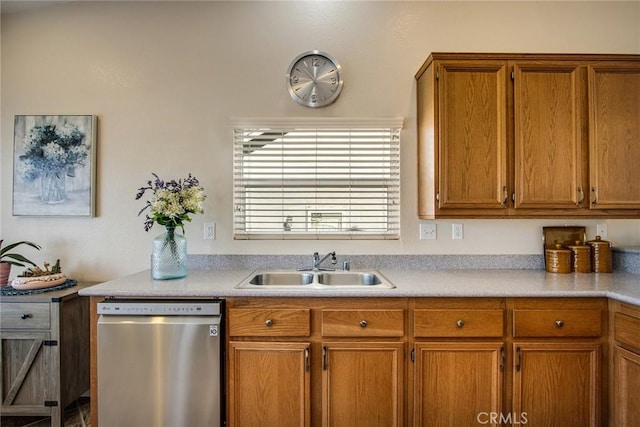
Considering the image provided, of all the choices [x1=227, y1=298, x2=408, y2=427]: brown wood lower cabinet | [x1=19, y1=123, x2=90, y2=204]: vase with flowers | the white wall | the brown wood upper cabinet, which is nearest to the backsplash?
the white wall

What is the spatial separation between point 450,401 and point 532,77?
6.25ft

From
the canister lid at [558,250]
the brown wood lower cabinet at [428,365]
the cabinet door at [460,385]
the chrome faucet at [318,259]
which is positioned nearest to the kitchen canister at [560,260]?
the canister lid at [558,250]

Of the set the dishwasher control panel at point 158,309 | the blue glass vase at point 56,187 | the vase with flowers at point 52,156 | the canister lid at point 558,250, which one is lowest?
the dishwasher control panel at point 158,309

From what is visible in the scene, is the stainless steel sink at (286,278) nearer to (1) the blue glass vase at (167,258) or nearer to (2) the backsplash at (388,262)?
(2) the backsplash at (388,262)

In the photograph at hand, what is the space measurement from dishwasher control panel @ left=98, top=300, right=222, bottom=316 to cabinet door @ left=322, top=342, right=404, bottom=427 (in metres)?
0.63

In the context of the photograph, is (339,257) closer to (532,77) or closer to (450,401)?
(450,401)

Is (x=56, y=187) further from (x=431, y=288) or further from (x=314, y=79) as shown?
(x=431, y=288)

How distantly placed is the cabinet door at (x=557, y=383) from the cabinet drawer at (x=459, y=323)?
156 millimetres

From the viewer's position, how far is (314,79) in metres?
2.33

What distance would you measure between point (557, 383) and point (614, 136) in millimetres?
1474

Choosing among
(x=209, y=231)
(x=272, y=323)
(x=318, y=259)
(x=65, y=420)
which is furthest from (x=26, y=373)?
(x=318, y=259)

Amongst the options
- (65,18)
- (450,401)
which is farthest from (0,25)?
(450,401)

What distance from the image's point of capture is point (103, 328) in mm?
1653

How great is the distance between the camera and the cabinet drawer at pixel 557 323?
166 cm
